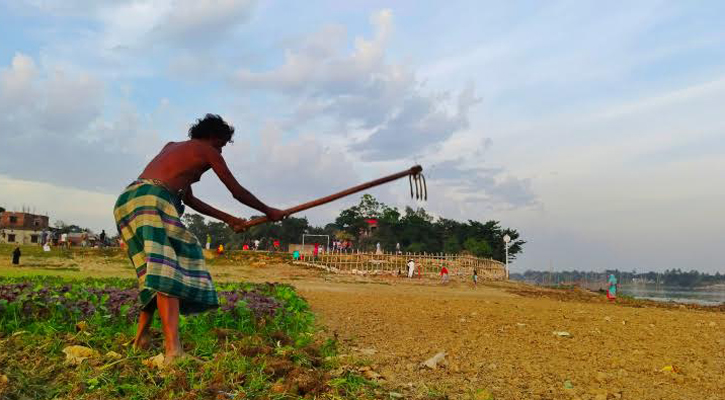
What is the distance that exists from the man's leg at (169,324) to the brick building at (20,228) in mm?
59680

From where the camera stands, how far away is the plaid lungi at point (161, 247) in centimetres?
375

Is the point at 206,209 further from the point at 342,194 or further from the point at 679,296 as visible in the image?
the point at 679,296

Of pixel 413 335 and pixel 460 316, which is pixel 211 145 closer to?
pixel 413 335

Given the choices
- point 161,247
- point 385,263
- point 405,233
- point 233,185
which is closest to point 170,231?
point 161,247

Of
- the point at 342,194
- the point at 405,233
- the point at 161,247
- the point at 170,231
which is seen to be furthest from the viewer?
the point at 405,233

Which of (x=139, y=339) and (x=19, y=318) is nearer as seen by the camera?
(x=139, y=339)

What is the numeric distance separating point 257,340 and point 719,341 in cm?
559

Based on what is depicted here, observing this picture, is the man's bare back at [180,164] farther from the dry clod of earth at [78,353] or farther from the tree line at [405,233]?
the tree line at [405,233]

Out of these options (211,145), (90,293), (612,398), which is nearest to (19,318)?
(90,293)

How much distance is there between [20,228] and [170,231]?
62.4 metres

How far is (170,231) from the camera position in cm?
389

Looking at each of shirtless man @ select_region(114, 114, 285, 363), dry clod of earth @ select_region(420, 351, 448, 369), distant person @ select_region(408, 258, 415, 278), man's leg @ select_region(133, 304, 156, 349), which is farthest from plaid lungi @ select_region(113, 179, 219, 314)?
distant person @ select_region(408, 258, 415, 278)

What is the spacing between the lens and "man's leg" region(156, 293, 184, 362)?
12.1 feet

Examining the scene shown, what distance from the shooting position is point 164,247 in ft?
12.5
